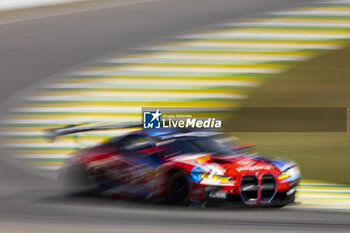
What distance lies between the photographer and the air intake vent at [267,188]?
7398 millimetres

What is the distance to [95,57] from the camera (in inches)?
614

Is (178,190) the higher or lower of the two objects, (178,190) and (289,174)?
the lower

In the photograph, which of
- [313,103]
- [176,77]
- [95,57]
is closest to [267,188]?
[313,103]

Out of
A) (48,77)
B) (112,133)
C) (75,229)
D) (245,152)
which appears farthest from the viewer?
(48,77)

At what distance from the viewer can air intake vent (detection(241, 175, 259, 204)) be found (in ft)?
23.8

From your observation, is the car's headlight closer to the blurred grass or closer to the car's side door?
the car's side door

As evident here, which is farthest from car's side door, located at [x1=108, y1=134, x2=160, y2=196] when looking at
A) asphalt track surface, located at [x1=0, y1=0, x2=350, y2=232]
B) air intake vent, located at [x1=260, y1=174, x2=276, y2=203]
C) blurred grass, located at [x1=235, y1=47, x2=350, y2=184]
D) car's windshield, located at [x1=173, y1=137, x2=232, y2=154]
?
blurred grass, located at [x1=235, y1=47, x2=350, y2=184]

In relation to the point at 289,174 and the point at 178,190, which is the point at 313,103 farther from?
the point at 178,190

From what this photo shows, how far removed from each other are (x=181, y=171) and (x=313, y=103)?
6.40 meters

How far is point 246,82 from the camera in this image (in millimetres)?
13789

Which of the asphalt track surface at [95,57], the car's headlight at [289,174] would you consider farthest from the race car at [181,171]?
the asphalt track surface at [95,57]

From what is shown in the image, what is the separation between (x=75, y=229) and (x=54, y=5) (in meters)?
14.3

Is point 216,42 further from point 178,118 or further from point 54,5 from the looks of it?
point 54,5

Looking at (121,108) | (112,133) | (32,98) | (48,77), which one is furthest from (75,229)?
(48,77)
